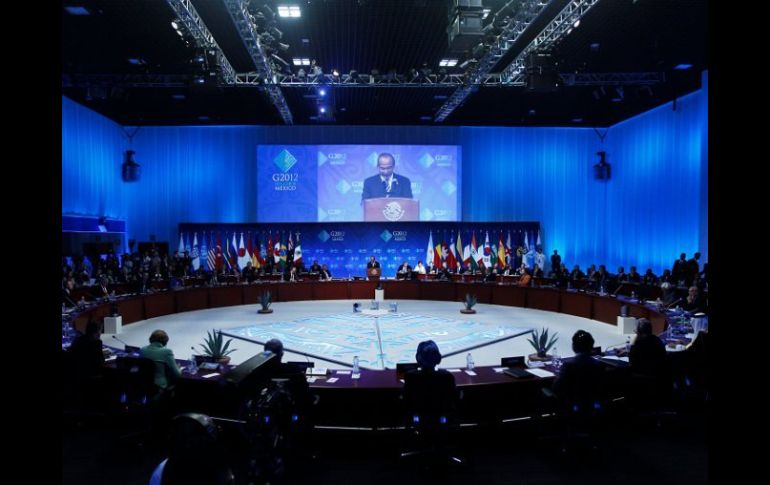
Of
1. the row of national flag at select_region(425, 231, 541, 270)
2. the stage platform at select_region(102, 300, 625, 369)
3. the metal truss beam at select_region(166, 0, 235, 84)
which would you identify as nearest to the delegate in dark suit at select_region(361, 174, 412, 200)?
the row of national flag at select_region(425, 231, 541, 270)

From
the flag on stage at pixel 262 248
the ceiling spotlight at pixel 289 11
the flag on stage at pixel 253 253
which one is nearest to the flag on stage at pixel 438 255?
the flag on stage at pixel 262 248

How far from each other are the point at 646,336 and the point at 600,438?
1.11 m

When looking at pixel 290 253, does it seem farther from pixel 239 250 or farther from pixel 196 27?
pixel 196 27

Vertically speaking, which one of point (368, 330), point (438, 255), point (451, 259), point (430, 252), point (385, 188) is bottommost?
point (368, 330)

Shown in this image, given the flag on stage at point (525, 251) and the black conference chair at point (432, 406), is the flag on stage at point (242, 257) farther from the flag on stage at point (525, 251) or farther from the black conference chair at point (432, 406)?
the black conference chair at point (432, 406)

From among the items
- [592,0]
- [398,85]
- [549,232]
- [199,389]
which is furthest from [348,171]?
[199,389]

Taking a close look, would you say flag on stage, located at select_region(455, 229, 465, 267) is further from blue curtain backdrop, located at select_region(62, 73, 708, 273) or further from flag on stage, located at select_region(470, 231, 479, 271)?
blue curtain backdrop, located at select_region(62, 73, 708, 273)

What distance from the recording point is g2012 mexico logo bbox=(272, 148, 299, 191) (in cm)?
1628

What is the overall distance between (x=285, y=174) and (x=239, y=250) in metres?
3.26

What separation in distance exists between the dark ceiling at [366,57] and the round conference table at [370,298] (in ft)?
17.0

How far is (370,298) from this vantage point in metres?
14.5

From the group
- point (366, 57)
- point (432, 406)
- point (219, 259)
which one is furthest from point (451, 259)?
point (432, 406)

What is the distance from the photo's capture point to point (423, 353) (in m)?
3.46

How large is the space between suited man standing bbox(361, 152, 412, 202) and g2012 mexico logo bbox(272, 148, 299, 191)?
2.60 meters
